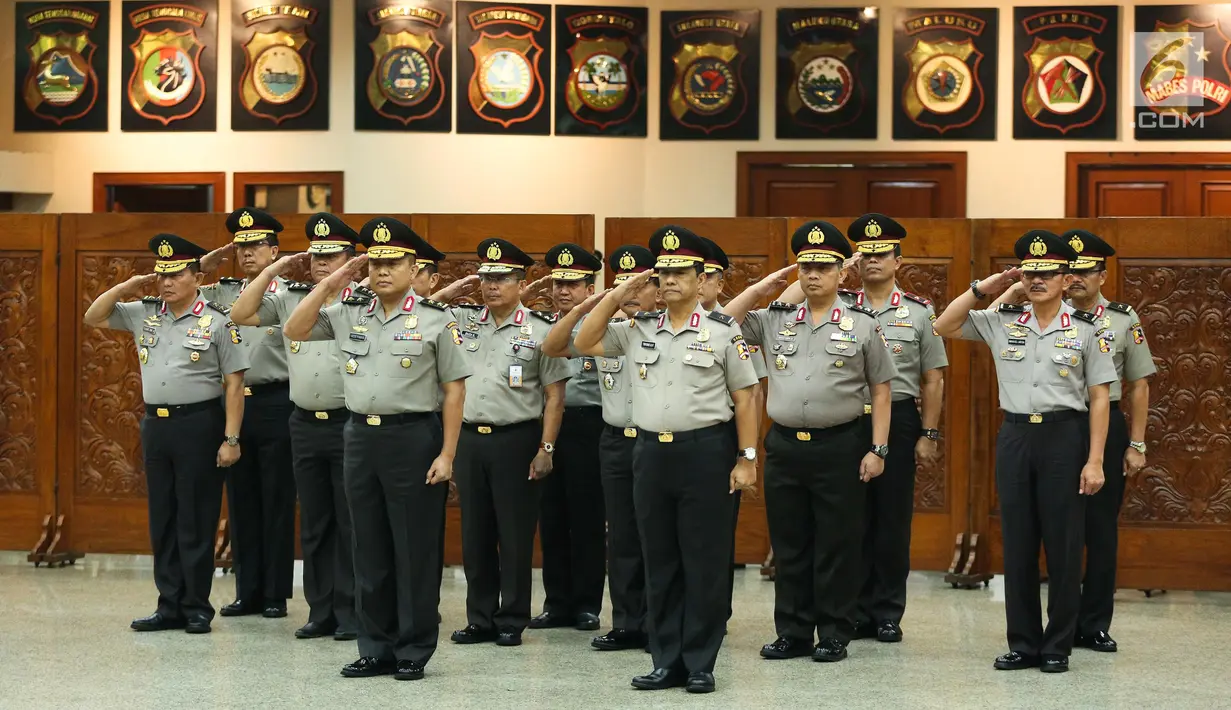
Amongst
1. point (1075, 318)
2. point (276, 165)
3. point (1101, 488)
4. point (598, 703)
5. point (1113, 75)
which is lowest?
point (598, 703)

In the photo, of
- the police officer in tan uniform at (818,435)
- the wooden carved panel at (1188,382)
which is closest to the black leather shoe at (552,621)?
the police officer in tan uniform at (818,435)

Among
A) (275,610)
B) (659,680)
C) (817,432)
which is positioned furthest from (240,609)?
(817,432)

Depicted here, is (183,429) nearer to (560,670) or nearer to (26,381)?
(560,670)

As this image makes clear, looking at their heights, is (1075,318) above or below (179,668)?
above

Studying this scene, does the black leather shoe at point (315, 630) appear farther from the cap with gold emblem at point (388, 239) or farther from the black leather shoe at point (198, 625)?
the cap with gold emblem at point (388, 239)

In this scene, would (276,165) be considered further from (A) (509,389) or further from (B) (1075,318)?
(B) (1075,318)

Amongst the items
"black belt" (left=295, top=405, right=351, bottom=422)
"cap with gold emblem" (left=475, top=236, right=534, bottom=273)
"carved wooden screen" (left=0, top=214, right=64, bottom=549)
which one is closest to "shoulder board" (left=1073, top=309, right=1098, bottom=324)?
"cap with gold emblem" (left=475, top=236, right=534, bottom=273)

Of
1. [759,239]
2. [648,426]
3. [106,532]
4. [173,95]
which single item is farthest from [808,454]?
[173,95]

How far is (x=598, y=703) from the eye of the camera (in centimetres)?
560

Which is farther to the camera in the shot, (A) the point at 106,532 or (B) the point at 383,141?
(B) the point at 383,141

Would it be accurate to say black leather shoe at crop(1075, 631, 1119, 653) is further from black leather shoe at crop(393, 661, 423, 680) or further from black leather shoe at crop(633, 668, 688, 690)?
black leather shoe at crop(393, 661, 423, 680)

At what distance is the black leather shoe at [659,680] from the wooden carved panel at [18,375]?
4.67 meters

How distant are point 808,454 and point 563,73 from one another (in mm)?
5725

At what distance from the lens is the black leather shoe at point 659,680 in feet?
19.0
